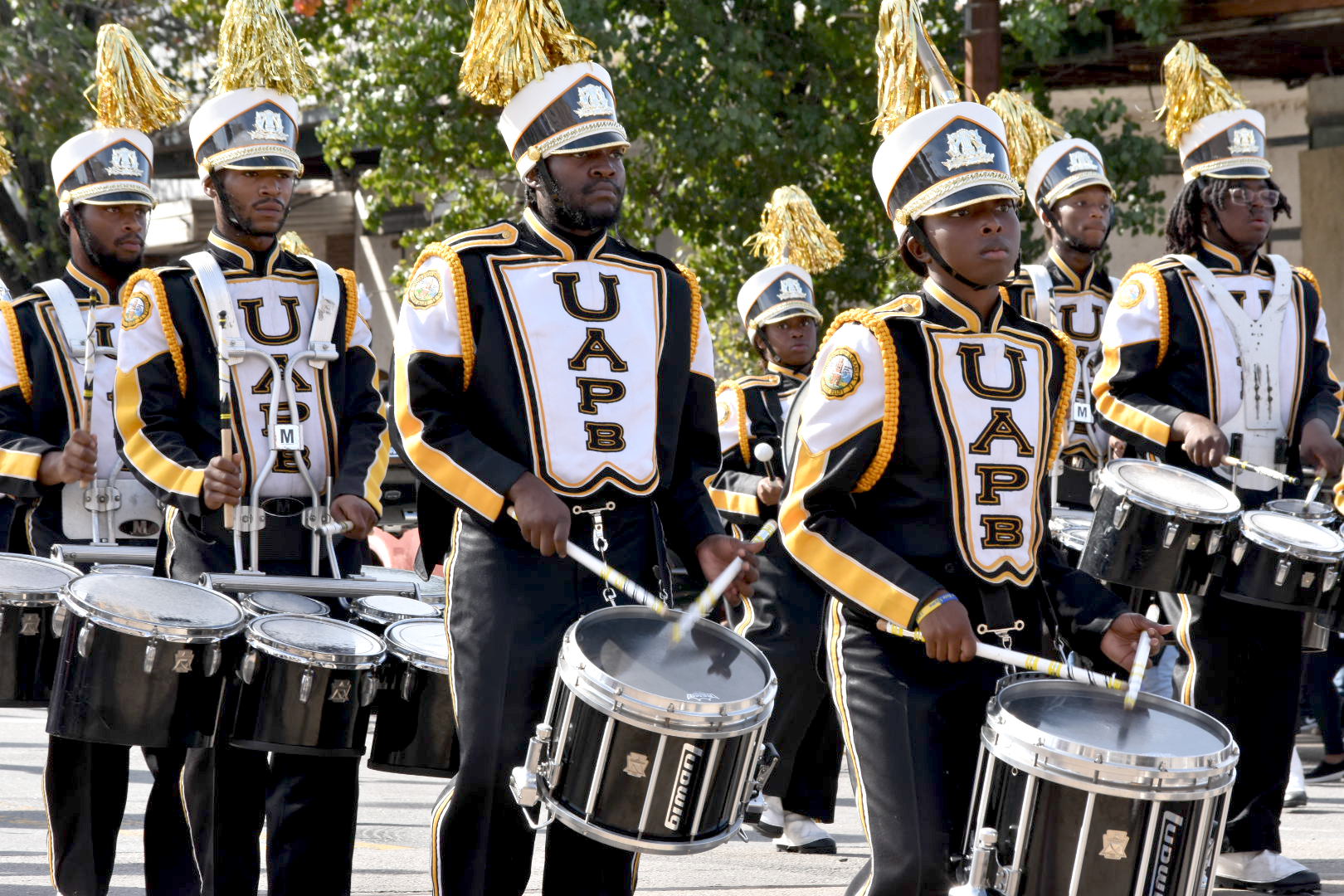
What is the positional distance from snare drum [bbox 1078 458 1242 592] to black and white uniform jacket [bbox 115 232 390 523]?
2153 millimetres

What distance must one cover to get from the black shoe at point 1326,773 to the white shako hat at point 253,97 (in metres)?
5.65

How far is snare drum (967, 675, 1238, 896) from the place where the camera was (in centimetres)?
366

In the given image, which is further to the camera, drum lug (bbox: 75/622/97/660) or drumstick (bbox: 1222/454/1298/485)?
drumstick (bbox: 1222/454/1298/485)

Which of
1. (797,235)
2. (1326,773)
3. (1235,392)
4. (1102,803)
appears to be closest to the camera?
(1102,803)

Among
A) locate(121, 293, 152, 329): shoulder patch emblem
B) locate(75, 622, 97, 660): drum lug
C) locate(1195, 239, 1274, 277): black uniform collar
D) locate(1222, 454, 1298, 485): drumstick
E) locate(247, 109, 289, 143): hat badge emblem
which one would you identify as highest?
locate(247, 109, 289, 143): hat badge emblem

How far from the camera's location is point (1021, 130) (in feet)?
29.0

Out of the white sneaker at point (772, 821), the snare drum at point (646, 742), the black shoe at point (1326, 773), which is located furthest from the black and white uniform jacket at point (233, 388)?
the black shoe at point (1326, 773)

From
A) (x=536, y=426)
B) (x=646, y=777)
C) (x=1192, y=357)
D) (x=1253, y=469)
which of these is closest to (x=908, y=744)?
(x=646, y=777)

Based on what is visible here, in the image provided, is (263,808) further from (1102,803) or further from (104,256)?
(1102,803)

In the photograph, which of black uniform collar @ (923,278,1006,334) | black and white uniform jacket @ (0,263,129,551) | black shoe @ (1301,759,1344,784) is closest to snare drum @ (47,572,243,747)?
black and white uniform jacket @ (0,263,129,551)

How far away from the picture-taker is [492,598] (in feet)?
14.6

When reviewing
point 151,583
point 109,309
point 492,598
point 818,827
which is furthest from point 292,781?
point 818,827

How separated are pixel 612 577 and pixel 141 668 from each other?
1346mm

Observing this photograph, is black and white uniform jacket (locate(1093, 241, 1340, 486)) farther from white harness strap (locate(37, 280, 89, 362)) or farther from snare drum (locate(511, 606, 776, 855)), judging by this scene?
white harness strap (locate(37, 280, 89, 362))
